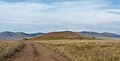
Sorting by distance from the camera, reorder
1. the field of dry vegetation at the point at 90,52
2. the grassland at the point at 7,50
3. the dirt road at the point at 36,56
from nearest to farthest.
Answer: the dirt road at the point at 36,56, the grassland at the point at 7,50, the field of dry vegetation at the point at 90,52

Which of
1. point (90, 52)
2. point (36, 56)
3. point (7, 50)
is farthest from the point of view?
point (90, 52)

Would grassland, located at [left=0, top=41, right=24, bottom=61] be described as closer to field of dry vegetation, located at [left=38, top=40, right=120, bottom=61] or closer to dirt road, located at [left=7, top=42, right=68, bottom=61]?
dirt road, located at [left=7, top=42, right=68, bottom=61]

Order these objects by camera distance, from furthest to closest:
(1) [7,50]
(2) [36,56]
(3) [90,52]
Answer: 1. (3) [90,52]
2. (1) [7,50]
3. (2) [36,56]

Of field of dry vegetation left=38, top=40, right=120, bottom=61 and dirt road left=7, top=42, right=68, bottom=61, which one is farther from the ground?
dirt road left=7, top=42, right=68, bottom=61

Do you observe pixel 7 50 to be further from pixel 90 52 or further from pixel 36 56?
pixel 90 52

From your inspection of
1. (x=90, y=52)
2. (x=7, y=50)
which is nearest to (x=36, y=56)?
(x=7, y=50)

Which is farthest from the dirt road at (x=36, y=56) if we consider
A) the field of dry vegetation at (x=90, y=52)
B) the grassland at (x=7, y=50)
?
the field of dry vegetation at (x=90, y=52)

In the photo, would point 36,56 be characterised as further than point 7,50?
No

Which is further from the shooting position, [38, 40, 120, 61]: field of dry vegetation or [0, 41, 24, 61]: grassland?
[38, 40, 120, 61]: field of dry vegetation

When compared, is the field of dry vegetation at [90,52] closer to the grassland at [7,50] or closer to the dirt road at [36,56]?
the dirt road at [36,56]

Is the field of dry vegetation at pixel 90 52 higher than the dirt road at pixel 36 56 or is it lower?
lower

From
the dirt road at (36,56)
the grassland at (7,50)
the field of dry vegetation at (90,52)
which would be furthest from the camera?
the field of dry vegetation at (90,52)

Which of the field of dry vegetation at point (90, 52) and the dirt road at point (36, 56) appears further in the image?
the field of dry vegetation at point (90, 52)

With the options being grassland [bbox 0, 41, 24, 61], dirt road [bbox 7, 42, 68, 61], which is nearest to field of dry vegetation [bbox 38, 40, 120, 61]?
dirt road [bbox 7, 42, 68, 61]
